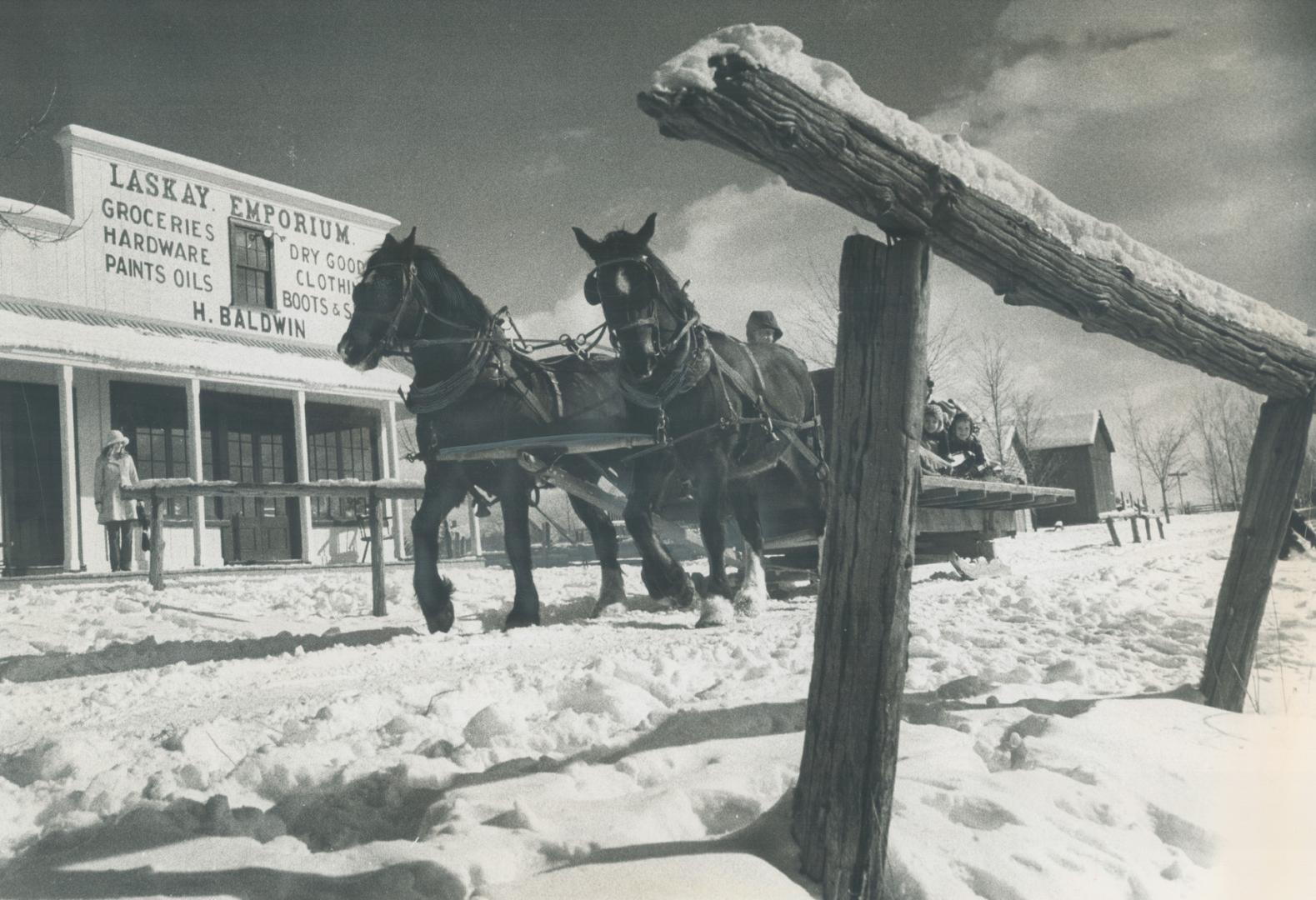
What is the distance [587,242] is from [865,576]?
84.0 inches

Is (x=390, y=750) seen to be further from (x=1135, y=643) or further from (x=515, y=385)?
(x=1135, y=643)

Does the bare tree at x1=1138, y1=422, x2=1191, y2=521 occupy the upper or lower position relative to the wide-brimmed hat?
lower

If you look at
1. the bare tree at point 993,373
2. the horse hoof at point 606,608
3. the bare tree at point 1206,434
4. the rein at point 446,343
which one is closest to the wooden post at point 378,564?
the horse hoof at point 606,608

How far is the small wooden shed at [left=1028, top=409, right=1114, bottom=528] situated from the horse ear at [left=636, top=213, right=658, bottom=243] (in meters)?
1.90

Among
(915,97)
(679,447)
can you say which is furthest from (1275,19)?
(679,447)

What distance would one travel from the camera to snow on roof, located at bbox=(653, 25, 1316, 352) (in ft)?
5.26

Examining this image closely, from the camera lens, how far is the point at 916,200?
1.86 m

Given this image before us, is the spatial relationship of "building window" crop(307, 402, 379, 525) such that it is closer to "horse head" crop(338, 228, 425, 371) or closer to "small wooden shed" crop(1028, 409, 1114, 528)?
"horse head" crop(338, 228, 425, 371)

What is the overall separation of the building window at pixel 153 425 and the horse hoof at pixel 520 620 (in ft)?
5.43

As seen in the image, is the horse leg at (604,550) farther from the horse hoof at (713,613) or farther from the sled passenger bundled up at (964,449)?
the sled passenger bundled up at (964,449)

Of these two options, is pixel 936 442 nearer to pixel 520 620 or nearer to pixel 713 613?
pixel 713 613

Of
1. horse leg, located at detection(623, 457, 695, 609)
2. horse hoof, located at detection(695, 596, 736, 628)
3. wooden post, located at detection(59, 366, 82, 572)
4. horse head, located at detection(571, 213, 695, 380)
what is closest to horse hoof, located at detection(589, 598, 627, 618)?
horse leg, located at detection(623, 457, 695, 609)

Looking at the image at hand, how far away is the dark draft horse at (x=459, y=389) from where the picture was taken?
3865 millimetres

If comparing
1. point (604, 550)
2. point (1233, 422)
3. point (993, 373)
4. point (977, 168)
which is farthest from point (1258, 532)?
point (604, 550)
